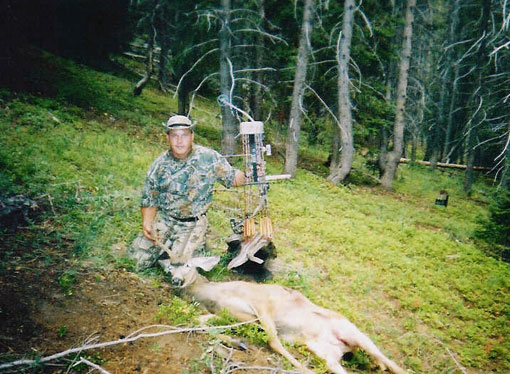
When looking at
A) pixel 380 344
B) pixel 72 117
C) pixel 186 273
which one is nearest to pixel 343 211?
pixel 380 344

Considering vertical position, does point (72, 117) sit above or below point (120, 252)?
above

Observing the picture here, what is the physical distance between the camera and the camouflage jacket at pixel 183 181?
515 centimetres

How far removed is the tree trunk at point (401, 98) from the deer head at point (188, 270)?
11.9 meters

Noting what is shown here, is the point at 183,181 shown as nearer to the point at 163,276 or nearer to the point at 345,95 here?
the point at 163,276

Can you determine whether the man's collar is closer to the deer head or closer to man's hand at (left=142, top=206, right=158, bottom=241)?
man's hand at (left=142, top=206, right=158, bottom=241)

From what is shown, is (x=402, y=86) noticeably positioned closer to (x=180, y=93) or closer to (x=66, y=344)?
(x=180, y=93)

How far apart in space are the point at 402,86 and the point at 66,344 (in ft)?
47.5

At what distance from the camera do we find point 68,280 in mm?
4281

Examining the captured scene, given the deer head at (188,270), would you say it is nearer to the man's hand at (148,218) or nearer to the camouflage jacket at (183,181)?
the man's hand at (148,218)

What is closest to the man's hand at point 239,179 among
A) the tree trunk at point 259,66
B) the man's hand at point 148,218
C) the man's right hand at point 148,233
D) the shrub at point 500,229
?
the man's hand at point 148,218

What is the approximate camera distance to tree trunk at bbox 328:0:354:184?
38.8ft

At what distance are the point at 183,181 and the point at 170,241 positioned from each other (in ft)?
2.94

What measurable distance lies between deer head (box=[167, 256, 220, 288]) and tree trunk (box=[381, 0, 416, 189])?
38.9 ft

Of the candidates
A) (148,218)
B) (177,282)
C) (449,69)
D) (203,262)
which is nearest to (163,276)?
(177,282)
